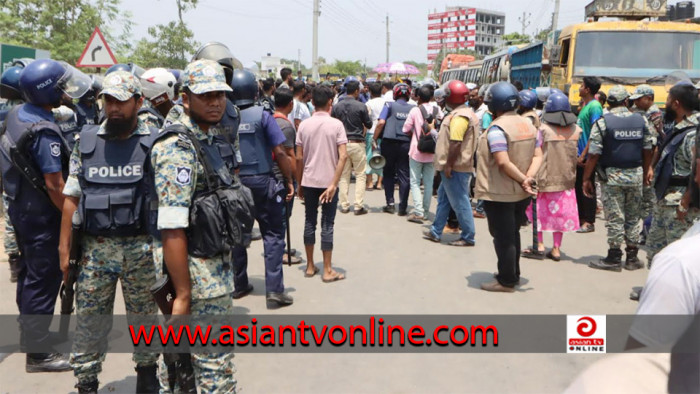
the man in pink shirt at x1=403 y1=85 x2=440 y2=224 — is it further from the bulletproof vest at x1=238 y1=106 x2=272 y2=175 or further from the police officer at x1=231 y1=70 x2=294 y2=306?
the bulletproof vest at x1=238 y1=106 x2=272 y2=175

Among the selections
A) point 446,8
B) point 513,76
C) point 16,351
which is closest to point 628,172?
point 16,351

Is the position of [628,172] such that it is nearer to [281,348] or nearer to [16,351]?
[281,348]

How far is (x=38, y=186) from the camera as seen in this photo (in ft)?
12.3

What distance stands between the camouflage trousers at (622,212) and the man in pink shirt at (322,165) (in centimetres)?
289

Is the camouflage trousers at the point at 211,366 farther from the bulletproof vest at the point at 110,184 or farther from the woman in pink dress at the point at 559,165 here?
the woman in pink dress at the point at 559,165

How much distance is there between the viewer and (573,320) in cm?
479

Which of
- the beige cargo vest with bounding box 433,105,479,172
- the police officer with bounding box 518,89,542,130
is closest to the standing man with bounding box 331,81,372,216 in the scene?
the beige cargo vest with bounding box 433,105,479,172

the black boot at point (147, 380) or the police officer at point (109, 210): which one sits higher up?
the police officer at point (109, 210)

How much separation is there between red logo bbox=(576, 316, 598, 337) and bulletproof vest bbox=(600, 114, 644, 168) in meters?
1.97

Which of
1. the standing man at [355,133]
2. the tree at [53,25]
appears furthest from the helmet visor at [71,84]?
the tree at [53,25]

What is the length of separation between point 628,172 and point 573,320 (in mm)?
2042

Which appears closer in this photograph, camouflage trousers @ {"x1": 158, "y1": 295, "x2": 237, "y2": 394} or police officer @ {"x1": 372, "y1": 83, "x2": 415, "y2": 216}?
camouflage trousers @ {"x1": 158, "y1": 295, "x2": 237, "y2": 394}

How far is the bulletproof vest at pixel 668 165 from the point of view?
4996mm

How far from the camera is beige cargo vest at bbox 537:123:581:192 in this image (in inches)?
256
